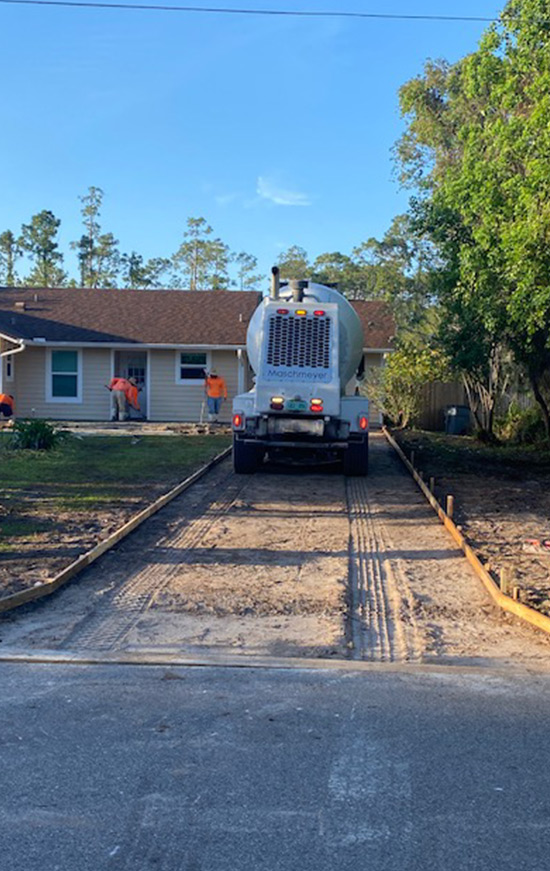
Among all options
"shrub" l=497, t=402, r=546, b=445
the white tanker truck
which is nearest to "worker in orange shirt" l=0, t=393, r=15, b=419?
the white tanker truck

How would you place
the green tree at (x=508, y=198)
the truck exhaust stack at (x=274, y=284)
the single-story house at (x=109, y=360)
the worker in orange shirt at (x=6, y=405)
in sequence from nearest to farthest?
1. the green tree at (x=508, y=198)
2. the truck exhaust stack at (x=274, y=284)
3. the worker in orange shirt at (x=6, y=405)
4. the single-story house at (x=109, y=360)

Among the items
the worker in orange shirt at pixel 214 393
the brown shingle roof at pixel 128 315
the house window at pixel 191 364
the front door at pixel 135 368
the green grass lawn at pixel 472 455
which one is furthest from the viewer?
the front door at pixel 135 368

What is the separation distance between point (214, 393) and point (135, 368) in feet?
13.8

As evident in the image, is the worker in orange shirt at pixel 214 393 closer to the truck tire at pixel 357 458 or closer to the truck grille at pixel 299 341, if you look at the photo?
the truck tire at pixel 357 458

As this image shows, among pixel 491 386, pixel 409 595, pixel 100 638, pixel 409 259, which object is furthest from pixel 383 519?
pixel 409 259

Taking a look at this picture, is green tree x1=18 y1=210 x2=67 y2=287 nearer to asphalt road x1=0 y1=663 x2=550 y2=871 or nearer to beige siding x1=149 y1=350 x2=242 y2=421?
beige siding x1=149 y1=350 x2=242 y2=421

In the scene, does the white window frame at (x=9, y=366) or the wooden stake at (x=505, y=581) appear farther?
the white window frame at (x=9, y=366)

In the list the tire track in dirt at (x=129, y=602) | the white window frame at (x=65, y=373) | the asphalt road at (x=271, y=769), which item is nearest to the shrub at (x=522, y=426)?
the white window frame at (x=65, y=373)

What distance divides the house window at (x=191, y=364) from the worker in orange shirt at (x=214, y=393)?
1068mm

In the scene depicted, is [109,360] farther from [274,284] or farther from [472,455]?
[274,284]

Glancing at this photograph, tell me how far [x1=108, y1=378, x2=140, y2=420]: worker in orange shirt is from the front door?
86 cm

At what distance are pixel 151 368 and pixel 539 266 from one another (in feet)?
57.5

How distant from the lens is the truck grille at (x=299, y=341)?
1499 cm

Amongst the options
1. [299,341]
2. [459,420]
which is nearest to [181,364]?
[459,420]
